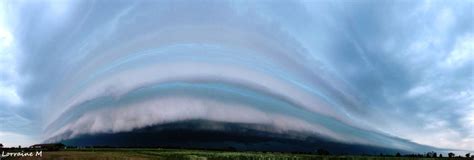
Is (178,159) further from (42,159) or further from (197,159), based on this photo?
(42,159)

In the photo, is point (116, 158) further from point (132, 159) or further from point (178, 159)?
point (178, 159)

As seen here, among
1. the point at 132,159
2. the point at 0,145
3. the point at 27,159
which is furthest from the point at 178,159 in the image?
the point at 0,145

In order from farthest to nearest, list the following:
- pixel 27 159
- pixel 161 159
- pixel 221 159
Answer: pixel 221 159 < pixel 161 159 < pixel 27 159

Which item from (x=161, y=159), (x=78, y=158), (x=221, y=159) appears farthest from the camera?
(x=221, y=159)

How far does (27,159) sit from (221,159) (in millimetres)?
90006

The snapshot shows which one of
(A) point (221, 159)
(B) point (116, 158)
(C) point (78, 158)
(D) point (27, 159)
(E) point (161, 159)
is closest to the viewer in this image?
(D) point (27, 159)

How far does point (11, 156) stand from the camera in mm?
139250

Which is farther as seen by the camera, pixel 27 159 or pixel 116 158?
pixel 116 158

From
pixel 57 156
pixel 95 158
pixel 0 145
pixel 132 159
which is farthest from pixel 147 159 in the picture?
pixel 0 145

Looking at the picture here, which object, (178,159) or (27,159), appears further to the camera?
(178,159)

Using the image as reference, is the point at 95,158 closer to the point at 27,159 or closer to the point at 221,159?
the point at 27,159

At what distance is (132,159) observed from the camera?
164 meters

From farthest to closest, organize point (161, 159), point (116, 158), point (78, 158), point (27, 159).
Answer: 1. point (161, 159)
2. point (116, 158)
3. point (78, 158)
4. point (27, 159)

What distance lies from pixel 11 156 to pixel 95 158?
97.1 feet
